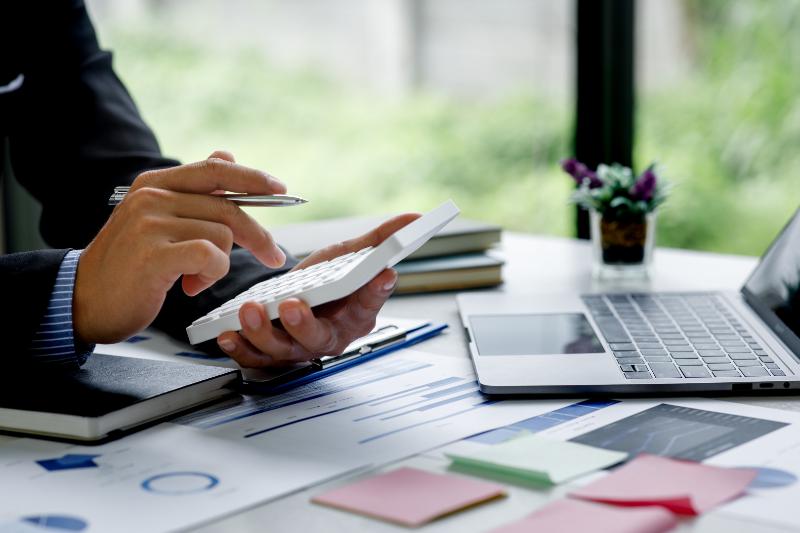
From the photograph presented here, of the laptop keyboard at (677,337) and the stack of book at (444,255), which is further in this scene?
the stack of book at (444,255)

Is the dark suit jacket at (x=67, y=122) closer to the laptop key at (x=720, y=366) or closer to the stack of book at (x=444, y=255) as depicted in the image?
the stack of book at (x=444, y=255)

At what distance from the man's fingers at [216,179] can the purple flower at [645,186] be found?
651 mm

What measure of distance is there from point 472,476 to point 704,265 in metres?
0.95

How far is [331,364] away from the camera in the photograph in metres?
0.93

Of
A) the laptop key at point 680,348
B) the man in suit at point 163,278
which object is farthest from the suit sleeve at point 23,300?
the laptop key at point 680,348

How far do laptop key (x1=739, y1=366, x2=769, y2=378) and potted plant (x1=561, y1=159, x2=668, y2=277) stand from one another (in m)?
0.50

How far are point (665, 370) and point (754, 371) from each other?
0.25 feet

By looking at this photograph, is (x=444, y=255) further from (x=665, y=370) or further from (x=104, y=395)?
(x=104, y=395)

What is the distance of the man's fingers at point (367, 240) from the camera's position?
3.18 ft

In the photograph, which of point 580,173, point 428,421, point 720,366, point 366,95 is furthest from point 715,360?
point 366,95

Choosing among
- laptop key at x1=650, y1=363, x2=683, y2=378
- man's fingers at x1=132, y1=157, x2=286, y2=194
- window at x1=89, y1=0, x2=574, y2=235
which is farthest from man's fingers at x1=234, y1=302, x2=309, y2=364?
window at x1=89, y1=0, x2=574, y2=235

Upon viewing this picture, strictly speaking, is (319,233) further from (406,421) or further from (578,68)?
(578,68)

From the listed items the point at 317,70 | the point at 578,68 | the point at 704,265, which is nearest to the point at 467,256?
the point at 704,265

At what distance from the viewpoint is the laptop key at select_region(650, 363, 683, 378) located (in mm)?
853
